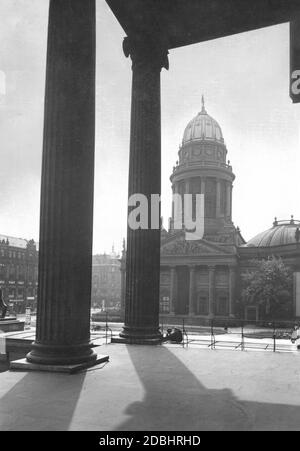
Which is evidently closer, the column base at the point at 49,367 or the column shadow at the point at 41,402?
the column shadow at the point at 41,402

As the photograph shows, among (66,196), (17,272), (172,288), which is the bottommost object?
(172,288)

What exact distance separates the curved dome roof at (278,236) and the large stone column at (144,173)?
68.8 m

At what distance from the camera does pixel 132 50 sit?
1357 cm

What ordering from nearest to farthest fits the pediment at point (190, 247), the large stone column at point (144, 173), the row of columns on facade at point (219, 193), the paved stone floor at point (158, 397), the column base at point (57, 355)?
the paved stone floor at point (158, 397)
the column base at point (57, 355)
the large stone column at point (144, 173)
the pediment at point (190, 247)
the row of columns on facade at point (219, 193)

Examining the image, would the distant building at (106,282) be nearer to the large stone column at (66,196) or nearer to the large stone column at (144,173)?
the large stone column at (144,173)

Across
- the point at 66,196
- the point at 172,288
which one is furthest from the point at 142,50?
the point at 172,288

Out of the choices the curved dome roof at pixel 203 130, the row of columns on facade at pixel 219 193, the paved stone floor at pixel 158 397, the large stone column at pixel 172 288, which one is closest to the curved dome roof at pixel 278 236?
the row of columns on facade at pixel 219 193

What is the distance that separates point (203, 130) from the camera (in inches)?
3659

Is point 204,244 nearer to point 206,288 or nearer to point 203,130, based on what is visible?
point 206,288

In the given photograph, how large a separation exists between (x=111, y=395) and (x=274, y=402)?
2359 millimetres

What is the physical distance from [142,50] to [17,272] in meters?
92.1

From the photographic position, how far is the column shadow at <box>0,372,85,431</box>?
5.28 meters

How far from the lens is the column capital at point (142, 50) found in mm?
13508

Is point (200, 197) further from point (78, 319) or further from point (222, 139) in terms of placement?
point (78, 319)
